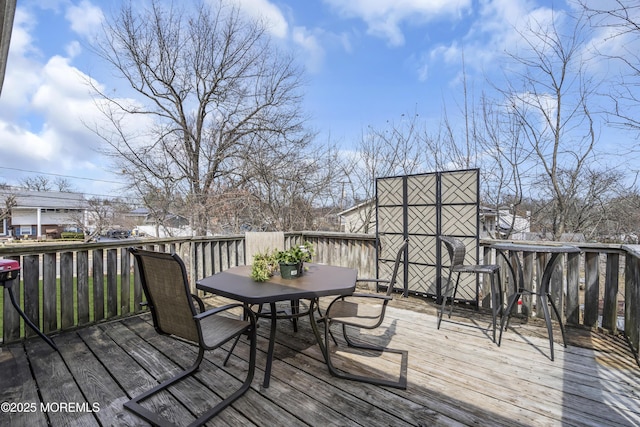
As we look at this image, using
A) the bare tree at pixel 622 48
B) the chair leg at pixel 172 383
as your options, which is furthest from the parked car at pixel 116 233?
the bare tree at pixel 622 48

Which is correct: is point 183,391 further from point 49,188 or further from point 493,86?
point 49,188

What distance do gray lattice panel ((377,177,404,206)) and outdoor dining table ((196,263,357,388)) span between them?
2090 millimetres

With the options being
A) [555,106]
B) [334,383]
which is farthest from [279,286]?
[555,106]

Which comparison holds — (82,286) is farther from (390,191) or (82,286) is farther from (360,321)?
(390,191)

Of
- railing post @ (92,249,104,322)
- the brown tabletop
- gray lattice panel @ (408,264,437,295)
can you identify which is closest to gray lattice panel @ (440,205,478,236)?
gray lattice panel @ (408,264,437,295)

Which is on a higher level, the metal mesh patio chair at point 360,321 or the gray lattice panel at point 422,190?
the gray lattice panel at point 422,190

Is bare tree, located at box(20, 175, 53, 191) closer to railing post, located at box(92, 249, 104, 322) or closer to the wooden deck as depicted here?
railing post, located at box(92, 249, 104, 322)

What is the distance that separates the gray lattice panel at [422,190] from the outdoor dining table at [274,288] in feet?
6.66

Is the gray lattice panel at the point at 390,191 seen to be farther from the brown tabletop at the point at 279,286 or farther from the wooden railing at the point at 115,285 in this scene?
the brown tabletop at the point at 279,286

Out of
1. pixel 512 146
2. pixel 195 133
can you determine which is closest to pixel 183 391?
pixel 512 146

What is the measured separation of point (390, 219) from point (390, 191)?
42cm

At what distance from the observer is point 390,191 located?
449 cm

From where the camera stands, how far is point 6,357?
7.85 ft

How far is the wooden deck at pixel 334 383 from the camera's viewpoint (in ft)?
5.59
